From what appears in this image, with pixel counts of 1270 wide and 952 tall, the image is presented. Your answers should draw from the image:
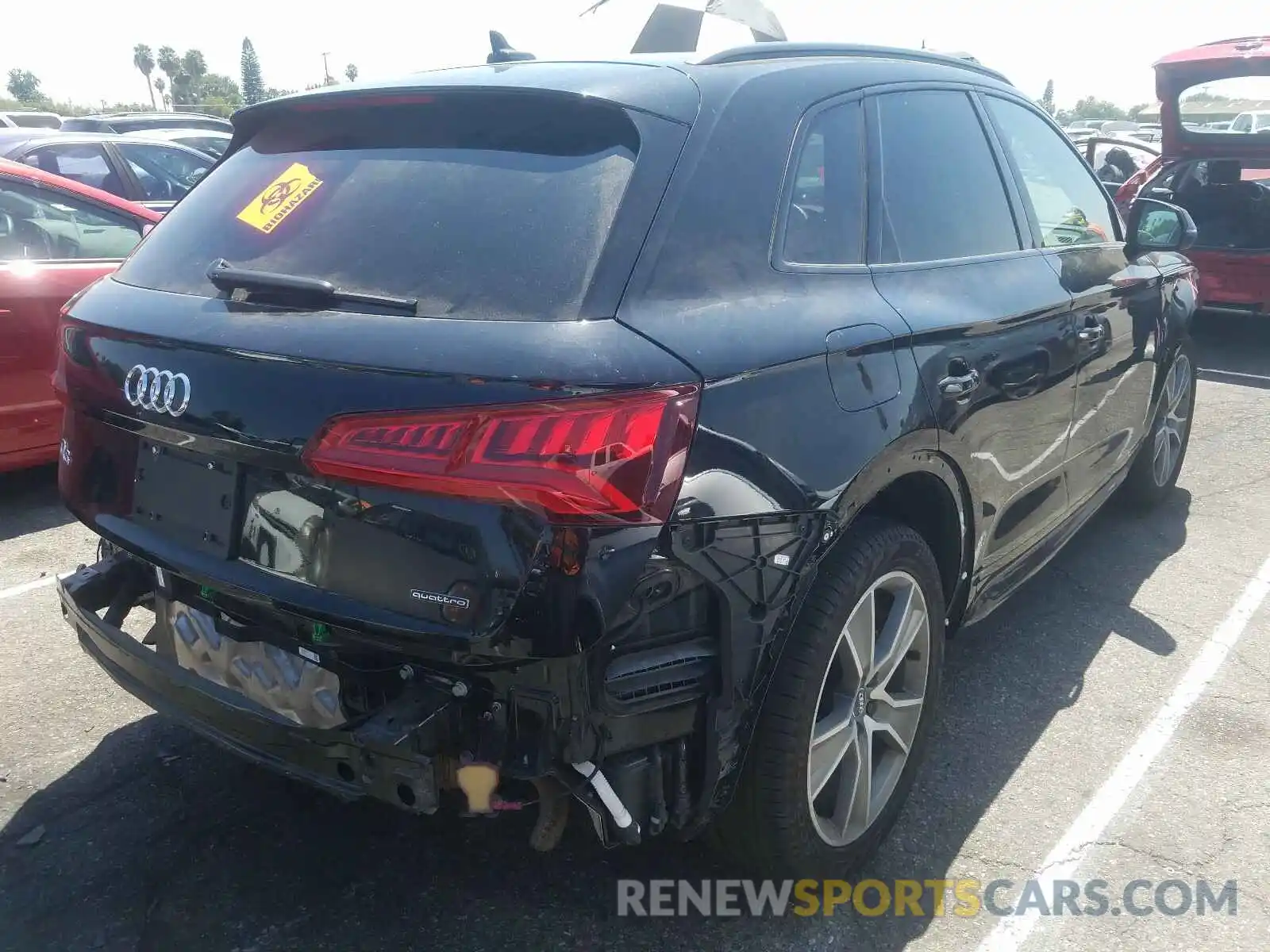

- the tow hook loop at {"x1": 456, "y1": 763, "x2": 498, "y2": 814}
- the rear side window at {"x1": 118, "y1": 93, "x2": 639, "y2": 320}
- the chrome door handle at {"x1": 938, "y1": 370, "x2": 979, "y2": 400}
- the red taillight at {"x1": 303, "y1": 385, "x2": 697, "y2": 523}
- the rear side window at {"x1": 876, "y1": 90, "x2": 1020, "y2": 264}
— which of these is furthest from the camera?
the rear side window at {"x1": 876, "y1": 90, "x2": 1020, "y2": 264}

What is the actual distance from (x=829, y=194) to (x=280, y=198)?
125 centimetres

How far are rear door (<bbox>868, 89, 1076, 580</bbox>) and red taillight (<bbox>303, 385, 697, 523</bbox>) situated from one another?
0.94 metres

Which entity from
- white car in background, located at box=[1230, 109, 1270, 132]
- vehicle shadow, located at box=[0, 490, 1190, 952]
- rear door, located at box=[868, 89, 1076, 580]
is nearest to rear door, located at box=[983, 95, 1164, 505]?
rear door, located at box=[868, 89, 1076, 580]

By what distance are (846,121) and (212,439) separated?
164cm

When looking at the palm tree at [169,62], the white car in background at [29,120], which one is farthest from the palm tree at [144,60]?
the white car in background at [29,120]

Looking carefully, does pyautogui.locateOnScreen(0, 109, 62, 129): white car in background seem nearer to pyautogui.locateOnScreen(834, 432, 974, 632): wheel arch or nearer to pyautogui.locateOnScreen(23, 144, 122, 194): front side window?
pyautogui.locateOnScreen(23, 144, 122, 194): front side window

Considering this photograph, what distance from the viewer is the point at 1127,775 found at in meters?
3.03

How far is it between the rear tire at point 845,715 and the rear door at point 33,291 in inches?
138

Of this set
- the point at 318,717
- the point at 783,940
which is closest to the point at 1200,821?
the point at 783,940

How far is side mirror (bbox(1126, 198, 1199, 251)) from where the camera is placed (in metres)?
4.11

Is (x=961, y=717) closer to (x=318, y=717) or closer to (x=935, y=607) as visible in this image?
(x=935, y=607)

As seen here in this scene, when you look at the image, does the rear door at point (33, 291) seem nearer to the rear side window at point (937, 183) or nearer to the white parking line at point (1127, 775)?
the rear side window at point (937, 183)

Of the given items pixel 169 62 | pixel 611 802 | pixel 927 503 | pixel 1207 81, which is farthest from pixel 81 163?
pixel 169 62

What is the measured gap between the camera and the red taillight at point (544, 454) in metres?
1.76
